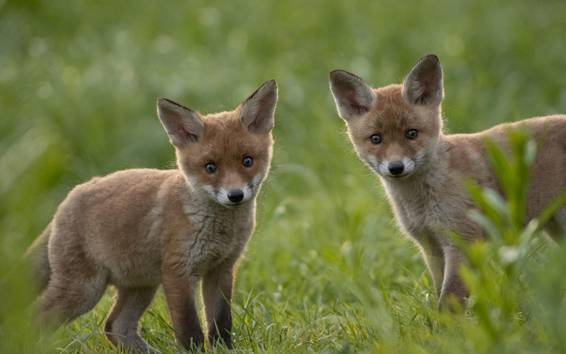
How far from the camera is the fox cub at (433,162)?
4715 mm

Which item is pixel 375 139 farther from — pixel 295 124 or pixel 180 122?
pixel 295 124

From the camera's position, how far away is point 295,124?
31.1 ft

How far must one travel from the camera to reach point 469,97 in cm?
914

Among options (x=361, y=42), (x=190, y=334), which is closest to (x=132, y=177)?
(x=190, y=334)

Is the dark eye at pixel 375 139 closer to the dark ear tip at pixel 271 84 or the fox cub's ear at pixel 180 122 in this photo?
the dark ear tip at pixel 271 84

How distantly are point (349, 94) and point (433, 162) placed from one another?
2.38 ft

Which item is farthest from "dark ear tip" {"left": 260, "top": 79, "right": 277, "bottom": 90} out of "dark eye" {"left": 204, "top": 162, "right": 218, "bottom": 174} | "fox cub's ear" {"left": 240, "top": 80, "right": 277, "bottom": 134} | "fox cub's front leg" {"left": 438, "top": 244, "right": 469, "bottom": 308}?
"fox cub's front leg" {"left": 438, "top": 244, "right": 469, "bottom": 308}

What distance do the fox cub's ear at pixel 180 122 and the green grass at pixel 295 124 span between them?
2.60ft

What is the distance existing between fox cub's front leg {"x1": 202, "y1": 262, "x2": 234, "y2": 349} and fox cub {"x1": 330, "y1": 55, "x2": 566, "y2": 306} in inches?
42.5

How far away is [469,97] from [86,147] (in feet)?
13.7

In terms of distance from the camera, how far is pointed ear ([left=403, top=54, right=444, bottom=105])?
16.5 ft

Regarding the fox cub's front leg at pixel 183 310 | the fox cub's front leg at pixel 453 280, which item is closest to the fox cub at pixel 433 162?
the fox cub's front leg at pixel 453 280

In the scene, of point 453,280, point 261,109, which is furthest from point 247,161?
point 453,280

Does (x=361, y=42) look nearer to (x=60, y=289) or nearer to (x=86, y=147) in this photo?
(x=86, y=147)
